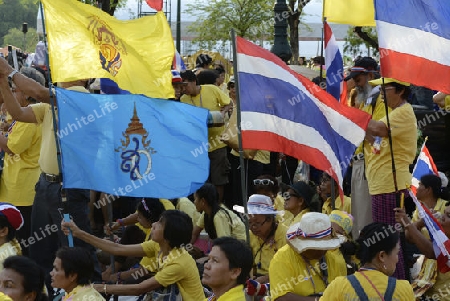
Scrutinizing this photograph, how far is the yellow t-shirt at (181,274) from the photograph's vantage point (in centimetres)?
668

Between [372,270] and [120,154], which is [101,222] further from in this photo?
[372,270]

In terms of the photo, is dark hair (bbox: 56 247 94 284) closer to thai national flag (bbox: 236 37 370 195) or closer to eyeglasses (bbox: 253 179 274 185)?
thai national flag (bbox: 236 37 370 195)

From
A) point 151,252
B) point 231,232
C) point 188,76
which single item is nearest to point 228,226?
point 231,232

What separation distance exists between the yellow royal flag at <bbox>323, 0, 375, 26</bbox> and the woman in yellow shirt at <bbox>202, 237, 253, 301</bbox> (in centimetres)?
269

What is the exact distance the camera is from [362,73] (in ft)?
29.1

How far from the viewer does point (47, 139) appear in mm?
7586

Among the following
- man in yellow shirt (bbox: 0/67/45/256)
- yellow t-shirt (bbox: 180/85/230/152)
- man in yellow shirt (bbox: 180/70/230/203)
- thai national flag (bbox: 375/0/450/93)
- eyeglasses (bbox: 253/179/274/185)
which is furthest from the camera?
yellow t-shirt (bbox: 180/85/230/152)

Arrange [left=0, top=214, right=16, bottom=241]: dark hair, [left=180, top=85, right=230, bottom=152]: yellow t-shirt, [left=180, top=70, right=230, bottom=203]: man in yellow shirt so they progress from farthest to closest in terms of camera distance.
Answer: [left=180, top=85, right=230, bottom=152]: yellow t-shirt, [left=180, top=70, right=230, bottom=203]: man in yellow shirt, [left=0, top=214, right=16, bottom=241]: dark hair

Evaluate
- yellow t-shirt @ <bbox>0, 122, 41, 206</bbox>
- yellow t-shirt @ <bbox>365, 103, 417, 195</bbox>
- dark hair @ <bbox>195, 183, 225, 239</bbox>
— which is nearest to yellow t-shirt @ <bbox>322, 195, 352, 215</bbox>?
yellow t-shirt @ <bbox>365, 103, 417, 195</bbox>

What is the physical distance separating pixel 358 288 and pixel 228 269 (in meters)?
0.92

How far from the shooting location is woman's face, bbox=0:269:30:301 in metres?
5.57

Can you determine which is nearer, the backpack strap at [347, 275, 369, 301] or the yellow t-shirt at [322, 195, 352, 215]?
the backpack strap at [347, 275, 369, 301]

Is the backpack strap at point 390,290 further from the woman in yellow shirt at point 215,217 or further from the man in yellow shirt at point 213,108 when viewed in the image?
the man in yellow shirt at point 213,108

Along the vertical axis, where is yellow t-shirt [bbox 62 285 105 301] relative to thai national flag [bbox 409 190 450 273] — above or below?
below
